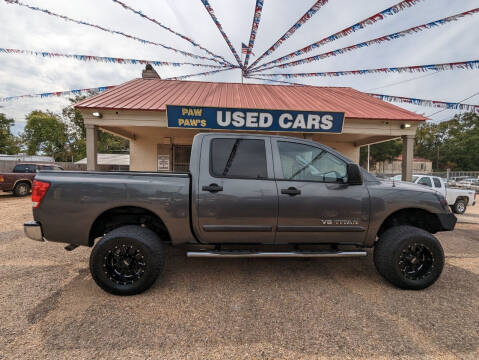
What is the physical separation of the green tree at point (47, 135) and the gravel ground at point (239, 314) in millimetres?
45083

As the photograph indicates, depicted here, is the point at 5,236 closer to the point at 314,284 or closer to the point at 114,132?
the point at 114,132

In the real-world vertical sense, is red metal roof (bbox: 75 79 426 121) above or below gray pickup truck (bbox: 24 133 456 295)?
above

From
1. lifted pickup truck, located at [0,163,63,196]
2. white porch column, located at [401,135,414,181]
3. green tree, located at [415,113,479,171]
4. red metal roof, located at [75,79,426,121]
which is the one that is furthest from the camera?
green tree, located at [415,113,479,171]

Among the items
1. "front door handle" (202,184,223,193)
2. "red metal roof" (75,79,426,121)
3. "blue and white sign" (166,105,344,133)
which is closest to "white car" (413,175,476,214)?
"red metal roof" (75,79,426,121)

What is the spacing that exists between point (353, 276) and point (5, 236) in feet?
22.1

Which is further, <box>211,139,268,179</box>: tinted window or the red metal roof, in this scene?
the red metal roof

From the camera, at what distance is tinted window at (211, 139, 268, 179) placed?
2.79 meters

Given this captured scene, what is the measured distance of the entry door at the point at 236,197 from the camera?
2.66 metres

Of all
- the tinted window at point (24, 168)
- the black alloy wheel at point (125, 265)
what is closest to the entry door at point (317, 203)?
the black alloy wheel at point (125, 265)

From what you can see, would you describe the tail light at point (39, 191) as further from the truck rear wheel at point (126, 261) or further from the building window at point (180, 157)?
the building window at point (180, 157)

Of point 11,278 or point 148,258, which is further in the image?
point 11,278

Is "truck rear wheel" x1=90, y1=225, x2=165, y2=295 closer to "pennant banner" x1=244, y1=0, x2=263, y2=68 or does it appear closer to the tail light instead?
the tail light

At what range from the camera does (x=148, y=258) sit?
8.39 feet

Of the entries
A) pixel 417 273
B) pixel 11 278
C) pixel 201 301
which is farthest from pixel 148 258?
pixel 417 273
